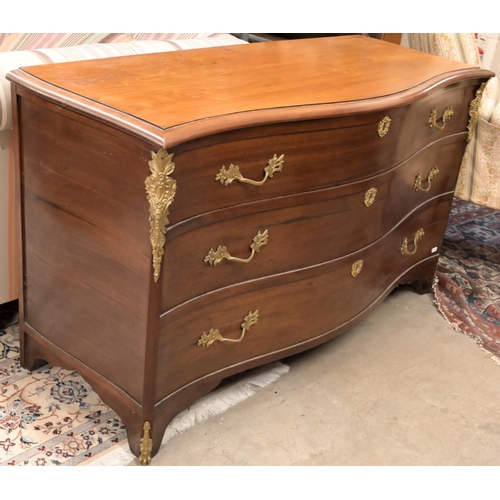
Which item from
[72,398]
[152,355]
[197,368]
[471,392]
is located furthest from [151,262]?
[471,392]

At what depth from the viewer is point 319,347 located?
2248mm

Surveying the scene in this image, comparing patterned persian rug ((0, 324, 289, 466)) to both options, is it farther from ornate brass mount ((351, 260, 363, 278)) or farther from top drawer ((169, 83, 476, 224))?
top drawer ((169, 83, 476, 224))

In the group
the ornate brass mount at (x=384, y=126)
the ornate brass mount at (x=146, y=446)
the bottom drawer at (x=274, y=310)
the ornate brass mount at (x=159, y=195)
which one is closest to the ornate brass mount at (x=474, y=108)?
the bottom drawer at (x=274, y=310)

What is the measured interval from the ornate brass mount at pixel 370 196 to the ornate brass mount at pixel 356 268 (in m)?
0.18

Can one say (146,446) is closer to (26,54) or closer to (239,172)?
(239,172)

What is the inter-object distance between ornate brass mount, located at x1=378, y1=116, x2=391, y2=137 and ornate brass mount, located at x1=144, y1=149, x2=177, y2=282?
689 mm

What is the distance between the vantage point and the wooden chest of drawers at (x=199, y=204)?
1.48 metres

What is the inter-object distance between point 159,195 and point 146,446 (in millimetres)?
666

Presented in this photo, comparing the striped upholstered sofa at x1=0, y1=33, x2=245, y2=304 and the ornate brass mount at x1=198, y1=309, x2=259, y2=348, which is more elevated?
the striped upholstered sofa at x1=0, y1=33, x2=245, y2=304

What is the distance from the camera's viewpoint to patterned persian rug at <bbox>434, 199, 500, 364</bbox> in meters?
2.45

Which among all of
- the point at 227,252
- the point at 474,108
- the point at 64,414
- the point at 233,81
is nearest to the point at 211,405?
the point at 64,414

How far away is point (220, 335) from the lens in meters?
1.75

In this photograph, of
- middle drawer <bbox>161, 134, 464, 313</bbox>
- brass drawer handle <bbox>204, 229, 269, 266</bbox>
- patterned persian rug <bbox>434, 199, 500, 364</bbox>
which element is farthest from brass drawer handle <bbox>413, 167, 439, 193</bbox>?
brass drawer handle <bbox>204, 229, 269, 266</bbox>

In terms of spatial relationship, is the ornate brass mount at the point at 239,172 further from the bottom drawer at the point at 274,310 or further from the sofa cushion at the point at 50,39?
the sofa cushion at the point at 50,39
